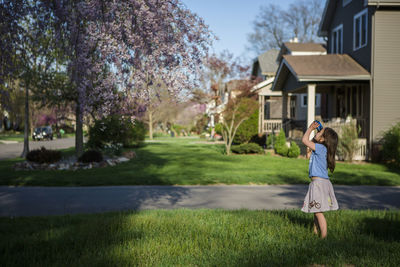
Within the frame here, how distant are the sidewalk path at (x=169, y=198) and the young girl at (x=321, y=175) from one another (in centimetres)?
274

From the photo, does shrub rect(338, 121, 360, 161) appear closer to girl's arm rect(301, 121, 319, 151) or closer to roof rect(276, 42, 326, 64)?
roof rect(276, 42, 326, 64)

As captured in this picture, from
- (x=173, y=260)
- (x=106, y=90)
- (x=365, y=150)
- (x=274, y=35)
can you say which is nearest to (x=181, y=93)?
(x=106, y=90)

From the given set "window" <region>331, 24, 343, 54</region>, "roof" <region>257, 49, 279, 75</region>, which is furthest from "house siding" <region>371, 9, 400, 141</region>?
"roof" <region>257, 49, 279, 75</region>

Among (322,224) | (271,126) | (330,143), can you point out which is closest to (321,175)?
(330,143)

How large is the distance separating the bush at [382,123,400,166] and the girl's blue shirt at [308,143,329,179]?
11.8 metres

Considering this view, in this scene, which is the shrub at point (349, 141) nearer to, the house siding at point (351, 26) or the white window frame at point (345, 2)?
the house siding at point (351, 26)

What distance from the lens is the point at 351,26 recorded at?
65.4ft

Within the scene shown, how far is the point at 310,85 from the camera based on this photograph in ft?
59.5

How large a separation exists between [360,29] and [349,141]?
19.6 ft

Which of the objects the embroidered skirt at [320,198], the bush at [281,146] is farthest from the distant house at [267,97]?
the embroidered skirt at [320,198]

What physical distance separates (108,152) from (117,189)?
35.1 feet

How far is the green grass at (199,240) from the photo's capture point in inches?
178

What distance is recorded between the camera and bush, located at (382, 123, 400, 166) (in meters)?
15.5

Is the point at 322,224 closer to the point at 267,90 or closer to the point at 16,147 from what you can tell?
the point at 267,90
